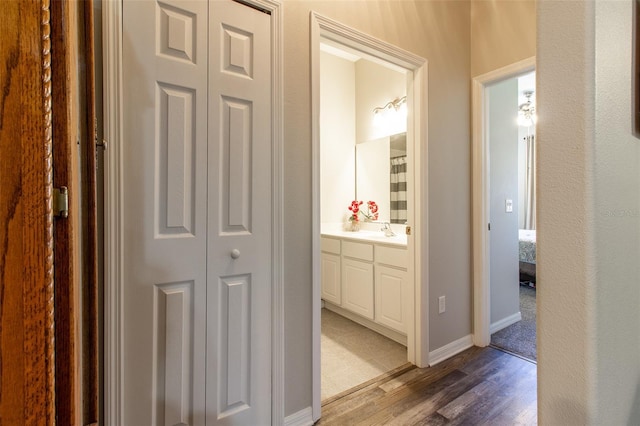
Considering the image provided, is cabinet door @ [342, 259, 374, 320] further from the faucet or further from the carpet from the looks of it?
the carpet

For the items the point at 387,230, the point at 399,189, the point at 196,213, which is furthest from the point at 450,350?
the point at 196,213

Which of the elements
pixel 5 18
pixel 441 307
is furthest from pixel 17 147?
pixel 441 307

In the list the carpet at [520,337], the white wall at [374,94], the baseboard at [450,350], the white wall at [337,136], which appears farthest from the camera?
the white wall at [337,136]

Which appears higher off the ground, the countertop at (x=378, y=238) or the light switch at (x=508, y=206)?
the light switch at (x=508, y=206)

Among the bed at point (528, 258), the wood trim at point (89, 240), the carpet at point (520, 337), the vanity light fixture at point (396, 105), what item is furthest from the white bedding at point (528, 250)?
the wood trim at point (89, 240)

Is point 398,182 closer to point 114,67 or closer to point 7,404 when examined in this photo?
point 114,67

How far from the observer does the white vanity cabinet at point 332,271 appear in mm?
3059

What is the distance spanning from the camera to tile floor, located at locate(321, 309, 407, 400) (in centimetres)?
196

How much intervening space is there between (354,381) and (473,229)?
151 centimetres

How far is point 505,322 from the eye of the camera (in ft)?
8.98

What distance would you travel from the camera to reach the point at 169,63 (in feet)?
3.91

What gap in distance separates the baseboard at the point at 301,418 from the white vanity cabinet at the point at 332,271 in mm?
1504

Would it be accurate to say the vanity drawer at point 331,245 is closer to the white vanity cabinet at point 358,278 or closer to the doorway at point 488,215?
the white vanity cabinet at point 358,278

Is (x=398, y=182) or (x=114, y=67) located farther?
(x=398, y=182)
